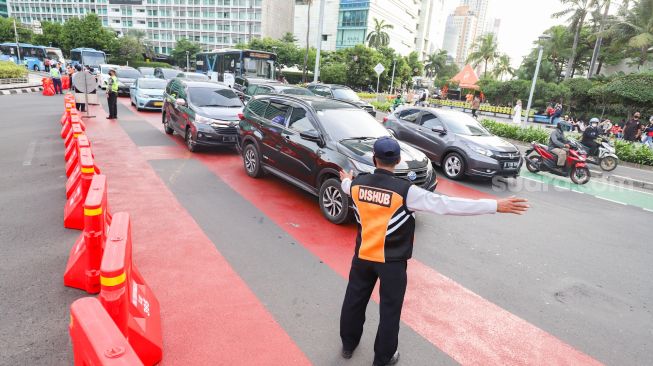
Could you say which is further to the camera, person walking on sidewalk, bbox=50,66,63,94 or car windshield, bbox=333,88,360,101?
person walking on sidewalk, bbox=50,66,63,94

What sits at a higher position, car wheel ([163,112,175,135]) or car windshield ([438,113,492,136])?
car windshield ([438,113,492,136])

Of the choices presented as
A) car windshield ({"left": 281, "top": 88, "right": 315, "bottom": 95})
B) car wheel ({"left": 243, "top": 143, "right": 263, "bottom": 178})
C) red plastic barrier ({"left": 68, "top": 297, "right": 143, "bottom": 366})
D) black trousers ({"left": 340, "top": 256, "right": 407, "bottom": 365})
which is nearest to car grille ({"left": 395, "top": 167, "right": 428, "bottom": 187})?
black trousers ({"left": 340, "top": 256, "right": 407, "bottom": 365})

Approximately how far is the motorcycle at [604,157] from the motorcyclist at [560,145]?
221cm

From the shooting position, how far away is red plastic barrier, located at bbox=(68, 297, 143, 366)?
1860mm

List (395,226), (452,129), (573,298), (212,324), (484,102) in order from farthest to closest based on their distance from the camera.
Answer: (484,102) < (452,129) < (573,298) < (212,324) < (395,226)

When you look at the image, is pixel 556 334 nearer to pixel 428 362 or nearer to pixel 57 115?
pixel 428 362

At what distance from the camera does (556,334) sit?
12.8ft

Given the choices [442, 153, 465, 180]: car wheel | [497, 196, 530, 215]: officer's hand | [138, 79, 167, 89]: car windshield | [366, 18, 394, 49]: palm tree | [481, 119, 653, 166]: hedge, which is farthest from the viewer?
[366, 18, 394, 49]: palm tree

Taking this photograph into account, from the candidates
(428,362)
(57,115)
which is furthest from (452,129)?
(57,115)

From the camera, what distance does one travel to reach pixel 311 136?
6453 mm

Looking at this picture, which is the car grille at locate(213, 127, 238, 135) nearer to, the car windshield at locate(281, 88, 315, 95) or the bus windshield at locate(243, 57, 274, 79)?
the car windshield at locate(281, 88, 315, 95)

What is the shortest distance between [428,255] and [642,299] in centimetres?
257

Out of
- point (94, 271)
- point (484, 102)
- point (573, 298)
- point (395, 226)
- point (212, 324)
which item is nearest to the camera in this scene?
point (395, 226)

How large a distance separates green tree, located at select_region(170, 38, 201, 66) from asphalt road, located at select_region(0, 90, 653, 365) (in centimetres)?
7718
